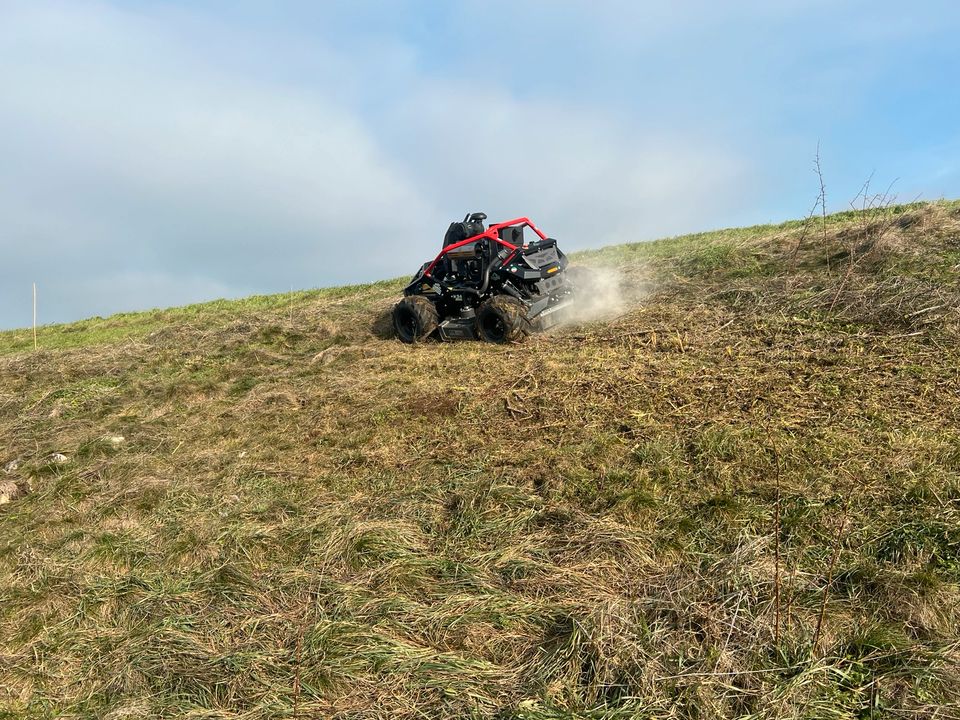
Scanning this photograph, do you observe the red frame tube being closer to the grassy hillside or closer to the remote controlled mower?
the remote controlled mower

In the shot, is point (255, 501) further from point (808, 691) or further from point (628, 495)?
point (808, 691)

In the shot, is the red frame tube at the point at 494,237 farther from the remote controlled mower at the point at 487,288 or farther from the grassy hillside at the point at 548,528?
the grassy hillside at the point at 548,528

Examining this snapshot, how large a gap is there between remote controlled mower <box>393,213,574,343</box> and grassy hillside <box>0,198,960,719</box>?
23.0 inches

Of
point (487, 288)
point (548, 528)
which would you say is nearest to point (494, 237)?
point (487, 288)

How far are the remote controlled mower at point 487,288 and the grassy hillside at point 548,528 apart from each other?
1.92 ft

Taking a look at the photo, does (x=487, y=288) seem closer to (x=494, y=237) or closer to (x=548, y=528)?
(x=494, y=237)

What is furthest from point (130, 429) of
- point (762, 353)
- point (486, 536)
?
point (762, 353)

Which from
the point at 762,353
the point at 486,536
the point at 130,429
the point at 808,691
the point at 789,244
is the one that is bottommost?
the point at 808,691

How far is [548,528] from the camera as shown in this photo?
13.6 feet

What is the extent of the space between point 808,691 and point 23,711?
4.06m

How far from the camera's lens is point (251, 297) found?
20734mm

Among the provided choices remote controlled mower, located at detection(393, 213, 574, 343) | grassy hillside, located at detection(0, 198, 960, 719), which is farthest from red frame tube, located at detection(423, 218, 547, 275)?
grassy hillside, located at detection(0, 198, 960, 719)

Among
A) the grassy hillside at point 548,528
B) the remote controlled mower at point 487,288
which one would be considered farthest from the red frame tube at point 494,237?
the grassy hillside at point 548,528

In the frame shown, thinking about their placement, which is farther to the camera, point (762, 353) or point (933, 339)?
point (762, 353)
